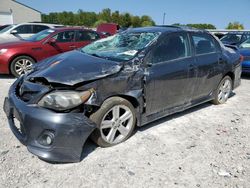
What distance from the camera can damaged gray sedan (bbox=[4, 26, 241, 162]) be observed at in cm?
270

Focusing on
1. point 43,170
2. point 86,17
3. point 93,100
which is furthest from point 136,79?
point 86,17

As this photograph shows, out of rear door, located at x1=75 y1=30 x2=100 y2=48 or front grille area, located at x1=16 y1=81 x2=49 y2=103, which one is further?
rear door, located at x1=75 y1=30 x2=100 y2=48

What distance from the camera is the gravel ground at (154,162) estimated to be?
2.62 meters

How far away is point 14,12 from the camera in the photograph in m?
33.7

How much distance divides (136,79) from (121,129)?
2.27 ft

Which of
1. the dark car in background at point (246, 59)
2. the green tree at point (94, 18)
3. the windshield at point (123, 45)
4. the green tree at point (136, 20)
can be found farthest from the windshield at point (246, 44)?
the green tree at point (136, 20)

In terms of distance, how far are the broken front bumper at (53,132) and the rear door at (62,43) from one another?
472 cm

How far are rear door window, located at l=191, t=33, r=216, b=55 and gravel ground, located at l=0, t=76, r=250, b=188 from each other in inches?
50.5

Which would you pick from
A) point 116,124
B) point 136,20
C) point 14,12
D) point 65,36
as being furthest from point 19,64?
point 136,20

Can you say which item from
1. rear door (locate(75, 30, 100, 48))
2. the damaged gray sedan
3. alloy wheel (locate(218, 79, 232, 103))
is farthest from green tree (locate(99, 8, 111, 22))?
the damaged gray sedan

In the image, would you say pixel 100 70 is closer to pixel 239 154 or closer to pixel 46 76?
pixel 46 76

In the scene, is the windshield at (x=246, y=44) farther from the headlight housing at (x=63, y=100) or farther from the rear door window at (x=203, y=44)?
the headlight housing at (x=63, y=100)

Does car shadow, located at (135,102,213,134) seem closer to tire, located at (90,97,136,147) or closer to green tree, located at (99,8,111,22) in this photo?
tire, located at (90,97,136,147)

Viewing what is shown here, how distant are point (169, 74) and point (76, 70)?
1.38 m
